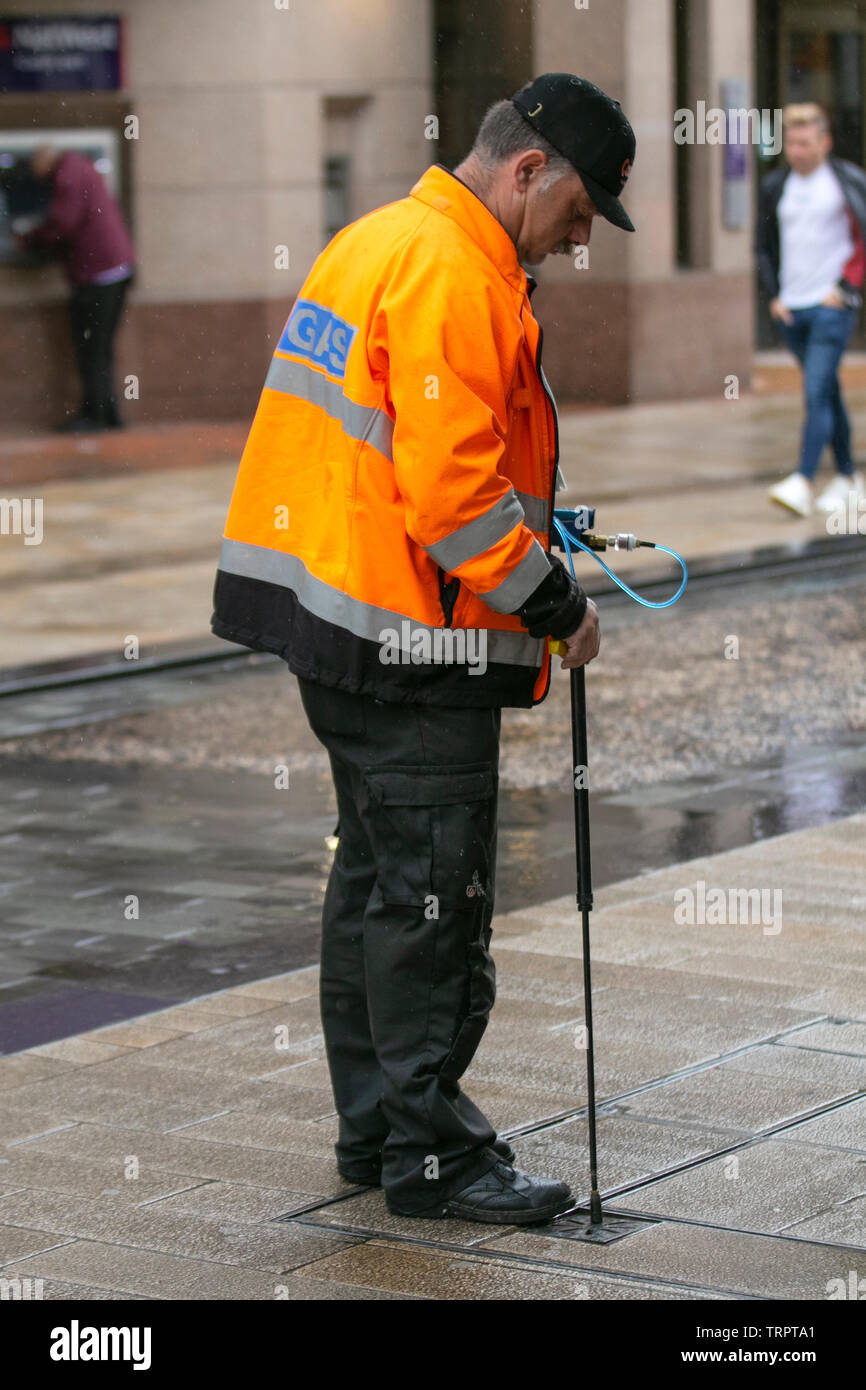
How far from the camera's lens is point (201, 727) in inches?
329

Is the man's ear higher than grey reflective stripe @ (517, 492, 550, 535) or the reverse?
higher

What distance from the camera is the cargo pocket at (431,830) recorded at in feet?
12.5

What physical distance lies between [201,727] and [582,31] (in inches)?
501

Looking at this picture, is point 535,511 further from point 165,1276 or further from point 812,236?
point 812,236

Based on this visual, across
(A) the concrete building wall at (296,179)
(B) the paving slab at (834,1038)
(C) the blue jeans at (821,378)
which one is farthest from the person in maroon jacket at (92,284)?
(B) the paving slab at (834,1038)

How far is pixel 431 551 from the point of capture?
3654mm

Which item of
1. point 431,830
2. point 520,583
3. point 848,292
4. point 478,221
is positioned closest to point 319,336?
point 478,221

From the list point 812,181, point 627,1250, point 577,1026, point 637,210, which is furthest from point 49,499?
point 627,1250

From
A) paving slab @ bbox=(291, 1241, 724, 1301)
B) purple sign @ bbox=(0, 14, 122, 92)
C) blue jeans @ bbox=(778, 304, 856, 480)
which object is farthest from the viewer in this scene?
purple sign @ bbox=(0, 14, 122, 92)

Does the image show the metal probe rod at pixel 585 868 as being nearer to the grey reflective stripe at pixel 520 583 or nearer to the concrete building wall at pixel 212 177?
the grey reflective stripe at pixel 520 583

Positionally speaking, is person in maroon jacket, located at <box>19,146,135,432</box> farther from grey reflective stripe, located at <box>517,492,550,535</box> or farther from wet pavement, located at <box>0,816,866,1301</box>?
grey reflective stripe, located at <box>517,492,550,535</box>

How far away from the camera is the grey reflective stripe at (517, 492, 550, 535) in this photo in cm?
392

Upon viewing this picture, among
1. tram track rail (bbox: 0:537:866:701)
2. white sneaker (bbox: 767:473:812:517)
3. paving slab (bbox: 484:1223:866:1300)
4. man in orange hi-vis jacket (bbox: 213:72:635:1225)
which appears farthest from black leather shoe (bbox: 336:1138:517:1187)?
white sneaker (bbox: 767:473:812:517)

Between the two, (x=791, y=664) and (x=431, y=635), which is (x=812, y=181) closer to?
(x=791, y=664)
